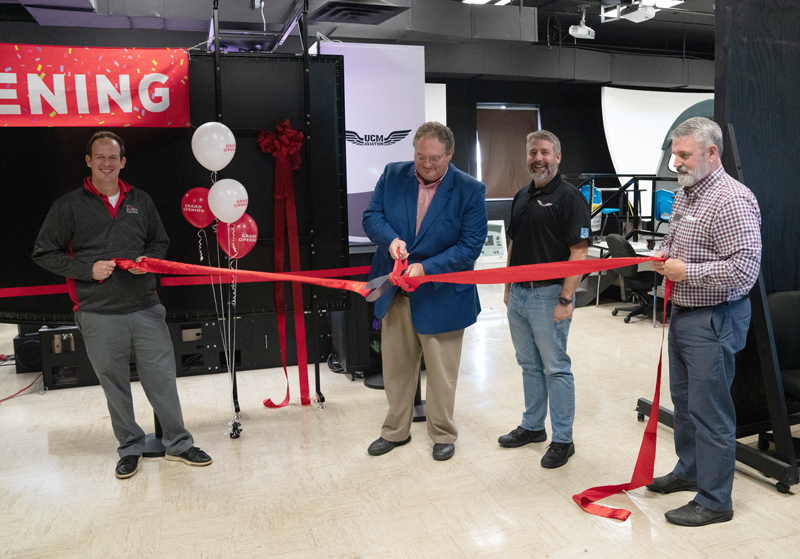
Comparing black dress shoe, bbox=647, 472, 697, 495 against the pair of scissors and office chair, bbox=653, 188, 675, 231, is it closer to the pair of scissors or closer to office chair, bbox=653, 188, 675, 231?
the pair of scissors

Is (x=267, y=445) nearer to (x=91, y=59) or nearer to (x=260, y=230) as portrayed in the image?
(x=260, y=230)

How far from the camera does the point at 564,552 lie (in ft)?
7.82

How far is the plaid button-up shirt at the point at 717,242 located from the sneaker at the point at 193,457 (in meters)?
2.41

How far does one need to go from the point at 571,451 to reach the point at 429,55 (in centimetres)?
703

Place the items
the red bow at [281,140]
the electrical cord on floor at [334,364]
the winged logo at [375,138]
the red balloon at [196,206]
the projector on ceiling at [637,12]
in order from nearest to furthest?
the red balloon at [196,206] → the red bow at [281,140] → the electrical cord on floor at [334,364] → the winged logo at [375,138] → the projector on ceiling at [637,12]

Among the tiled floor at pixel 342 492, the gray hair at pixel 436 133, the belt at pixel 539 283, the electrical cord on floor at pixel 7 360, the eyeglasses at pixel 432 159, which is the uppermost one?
the gray hair at pixel 436 133

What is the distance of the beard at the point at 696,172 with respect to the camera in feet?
8.14

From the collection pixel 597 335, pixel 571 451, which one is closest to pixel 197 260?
pixel 571 451

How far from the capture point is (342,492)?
9.48ft

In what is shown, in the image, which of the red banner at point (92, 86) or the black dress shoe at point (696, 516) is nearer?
the black dress shoe at point (696, 516)

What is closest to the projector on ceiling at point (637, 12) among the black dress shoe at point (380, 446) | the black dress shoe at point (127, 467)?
the black dress shoe at point (380, 446)

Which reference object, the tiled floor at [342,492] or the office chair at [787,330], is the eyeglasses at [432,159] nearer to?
the tiled floor at [342,492]

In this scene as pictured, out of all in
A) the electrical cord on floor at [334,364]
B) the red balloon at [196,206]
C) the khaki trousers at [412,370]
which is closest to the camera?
the khaki trousers at [412,370]

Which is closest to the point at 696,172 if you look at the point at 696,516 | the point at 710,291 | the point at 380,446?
the point at 710,291
